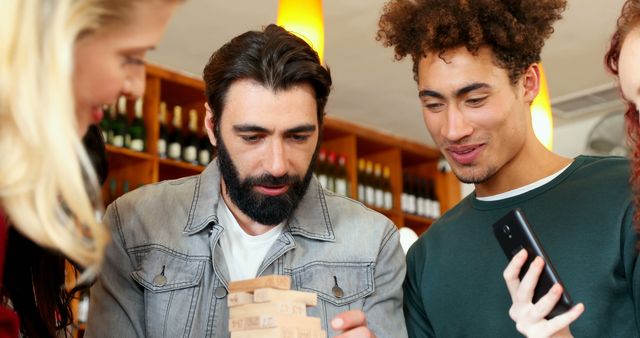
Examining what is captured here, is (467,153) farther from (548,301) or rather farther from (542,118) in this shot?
(542,118)

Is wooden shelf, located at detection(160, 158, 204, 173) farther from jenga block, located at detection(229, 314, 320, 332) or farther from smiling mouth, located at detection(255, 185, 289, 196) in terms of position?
jenga block, located at detection(229, 314, 320, 332)

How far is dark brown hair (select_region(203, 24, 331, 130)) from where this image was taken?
2.11 metres

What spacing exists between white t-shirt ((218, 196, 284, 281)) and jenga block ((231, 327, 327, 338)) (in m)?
0.48

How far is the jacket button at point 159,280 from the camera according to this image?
1841mm

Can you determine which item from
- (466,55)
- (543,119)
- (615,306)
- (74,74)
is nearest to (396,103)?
(543,119)

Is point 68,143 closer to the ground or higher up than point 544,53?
closer to the ground

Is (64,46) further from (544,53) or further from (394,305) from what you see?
(544,53)

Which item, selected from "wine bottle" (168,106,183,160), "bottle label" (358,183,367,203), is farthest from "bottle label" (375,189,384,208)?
"wine bottle" (168,106,183,160)

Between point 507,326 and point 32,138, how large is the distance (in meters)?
1.34

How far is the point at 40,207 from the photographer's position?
922 millimetres

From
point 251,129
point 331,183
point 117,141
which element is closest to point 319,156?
point 331,183

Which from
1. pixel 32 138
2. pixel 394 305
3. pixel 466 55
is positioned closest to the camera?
pixel 32 138

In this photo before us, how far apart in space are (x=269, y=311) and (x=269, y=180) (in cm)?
66

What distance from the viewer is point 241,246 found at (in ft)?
6.54
